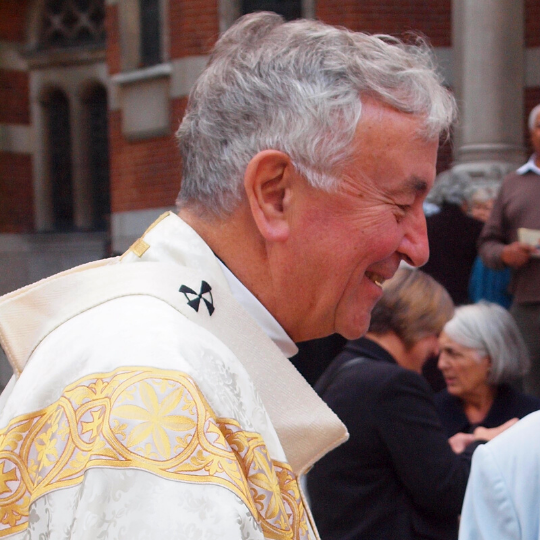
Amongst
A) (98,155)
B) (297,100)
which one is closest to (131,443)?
(297,100)

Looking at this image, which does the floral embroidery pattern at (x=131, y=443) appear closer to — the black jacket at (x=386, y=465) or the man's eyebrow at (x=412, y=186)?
the man's eyebrow at (x=412, y=186)

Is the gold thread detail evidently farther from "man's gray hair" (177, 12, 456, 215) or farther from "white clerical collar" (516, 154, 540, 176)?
"white clerical collar" (516, 154, 540, 176)

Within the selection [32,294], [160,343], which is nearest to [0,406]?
[32,294]

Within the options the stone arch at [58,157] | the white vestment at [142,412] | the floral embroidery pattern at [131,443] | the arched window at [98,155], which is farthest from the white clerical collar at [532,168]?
the stone arch at [58,157]

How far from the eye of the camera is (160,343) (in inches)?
43.3

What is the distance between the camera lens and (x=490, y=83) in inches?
292

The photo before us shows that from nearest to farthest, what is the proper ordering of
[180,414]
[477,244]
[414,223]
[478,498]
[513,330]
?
[180,414] < [414,223] < [478,498] < [513,330] < [477,244]

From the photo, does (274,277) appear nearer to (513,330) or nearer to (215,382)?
(215,382)

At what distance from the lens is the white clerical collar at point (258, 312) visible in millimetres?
1427

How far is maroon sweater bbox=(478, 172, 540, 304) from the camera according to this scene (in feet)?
15.0

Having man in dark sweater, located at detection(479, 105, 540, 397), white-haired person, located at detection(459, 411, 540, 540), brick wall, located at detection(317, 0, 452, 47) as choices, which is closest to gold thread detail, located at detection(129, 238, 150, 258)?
white-haired person, located at detection(459, 411, 540, 540)

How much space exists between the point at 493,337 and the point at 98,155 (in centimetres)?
1020

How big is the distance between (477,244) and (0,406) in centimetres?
375

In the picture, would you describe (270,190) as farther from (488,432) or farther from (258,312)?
(488,432)
